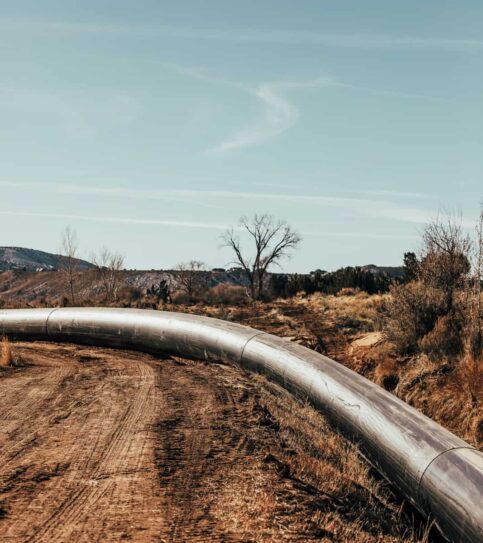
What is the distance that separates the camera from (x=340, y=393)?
10.3 m

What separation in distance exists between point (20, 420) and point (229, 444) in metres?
3.42

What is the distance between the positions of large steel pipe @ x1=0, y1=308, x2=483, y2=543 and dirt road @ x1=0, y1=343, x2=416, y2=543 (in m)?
1.01

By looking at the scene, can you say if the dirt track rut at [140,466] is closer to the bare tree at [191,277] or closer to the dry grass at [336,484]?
the dry grass at [336,484]

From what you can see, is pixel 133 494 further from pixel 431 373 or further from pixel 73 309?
pixel 73 309

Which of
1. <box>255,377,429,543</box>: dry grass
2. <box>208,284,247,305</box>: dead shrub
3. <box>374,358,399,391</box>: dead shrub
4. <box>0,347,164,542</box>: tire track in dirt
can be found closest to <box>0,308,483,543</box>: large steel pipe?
<box>255,377,429,543</box>: dry grass

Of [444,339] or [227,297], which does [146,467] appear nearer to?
[444,339]

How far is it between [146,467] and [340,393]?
4.62 meters

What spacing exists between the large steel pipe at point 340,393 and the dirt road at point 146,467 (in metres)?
1.01

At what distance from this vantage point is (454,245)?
21.7 m

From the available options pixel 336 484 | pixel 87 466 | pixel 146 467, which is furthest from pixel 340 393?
pixel 87 466

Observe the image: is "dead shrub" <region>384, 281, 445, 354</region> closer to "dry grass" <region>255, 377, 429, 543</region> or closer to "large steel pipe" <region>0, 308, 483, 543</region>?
"large steel pipe" <region>0, 308, 483, 543</region>

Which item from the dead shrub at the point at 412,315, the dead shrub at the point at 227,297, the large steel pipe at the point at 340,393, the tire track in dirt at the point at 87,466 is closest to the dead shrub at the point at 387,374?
the dead shrub at the point at 412,315

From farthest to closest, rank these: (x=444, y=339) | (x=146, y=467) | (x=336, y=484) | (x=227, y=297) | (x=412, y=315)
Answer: (x=227, y=297), (x=412, y=315), (x=444, y=339), (x=336, y=484), (x=146, y=467)

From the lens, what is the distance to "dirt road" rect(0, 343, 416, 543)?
531 cm
